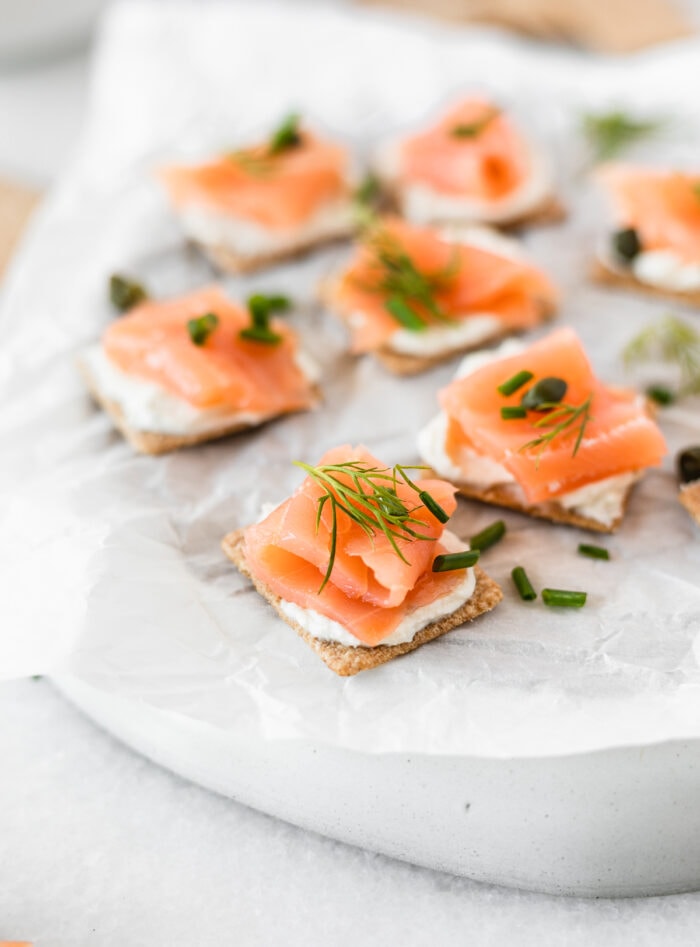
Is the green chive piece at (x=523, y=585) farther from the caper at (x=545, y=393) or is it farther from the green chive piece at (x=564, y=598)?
the caper at (x=545, y=393)

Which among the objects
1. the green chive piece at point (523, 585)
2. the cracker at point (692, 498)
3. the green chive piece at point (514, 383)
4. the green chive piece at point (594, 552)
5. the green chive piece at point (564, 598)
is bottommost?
the cracker at point (692, 498)

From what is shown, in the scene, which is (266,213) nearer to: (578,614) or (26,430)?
(26,430)

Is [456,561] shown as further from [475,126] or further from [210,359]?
[475,126]

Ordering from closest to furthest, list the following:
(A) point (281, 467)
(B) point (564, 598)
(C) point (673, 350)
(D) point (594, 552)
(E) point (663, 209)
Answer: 1. (B) point (564, 598)
2. (D) point (594, 552)
3. (A) point (281, 467)
4. (C) point (673, 350)
5. (E) point (663, 209)

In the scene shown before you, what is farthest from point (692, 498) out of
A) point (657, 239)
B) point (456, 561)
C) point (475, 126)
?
point (475, 126)

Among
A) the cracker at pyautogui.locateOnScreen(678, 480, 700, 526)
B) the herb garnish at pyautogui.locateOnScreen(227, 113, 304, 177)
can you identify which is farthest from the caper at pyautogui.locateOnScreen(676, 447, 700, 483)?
the herb garnish at pyautogui.locateOnScreen(227, 113, 304, 177)

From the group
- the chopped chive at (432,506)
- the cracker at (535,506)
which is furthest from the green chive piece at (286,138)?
the chopped chive at (432,506)

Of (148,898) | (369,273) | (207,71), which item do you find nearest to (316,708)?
(148,898)
